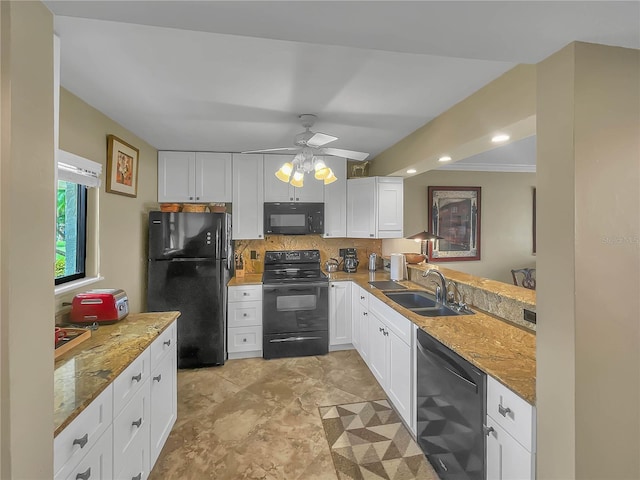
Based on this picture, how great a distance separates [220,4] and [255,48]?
67cm

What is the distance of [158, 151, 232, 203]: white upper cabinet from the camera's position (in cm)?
342

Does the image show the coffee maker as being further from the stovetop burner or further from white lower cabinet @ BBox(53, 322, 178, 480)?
white lower cabinet @ BBox(53, 322, 178, 480)

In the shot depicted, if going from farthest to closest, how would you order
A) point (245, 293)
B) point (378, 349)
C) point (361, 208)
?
point (361, 208) < point (245, 293) < point (378, 349)

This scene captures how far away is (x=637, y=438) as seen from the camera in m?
1.07

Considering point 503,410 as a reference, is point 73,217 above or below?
above

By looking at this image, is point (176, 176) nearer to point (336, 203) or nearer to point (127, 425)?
point (336, 203)

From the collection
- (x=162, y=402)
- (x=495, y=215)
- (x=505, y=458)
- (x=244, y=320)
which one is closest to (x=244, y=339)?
(x=244, y=320)

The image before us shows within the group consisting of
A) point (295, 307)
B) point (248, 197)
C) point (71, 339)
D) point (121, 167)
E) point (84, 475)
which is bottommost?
point (84, 475)

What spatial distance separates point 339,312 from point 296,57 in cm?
268

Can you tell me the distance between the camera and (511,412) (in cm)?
125

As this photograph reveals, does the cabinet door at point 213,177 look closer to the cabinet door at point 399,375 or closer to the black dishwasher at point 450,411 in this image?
the cabinet door at point 399,375

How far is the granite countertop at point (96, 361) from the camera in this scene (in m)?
1.08

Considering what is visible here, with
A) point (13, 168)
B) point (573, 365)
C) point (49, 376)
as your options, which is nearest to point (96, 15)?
point (13, 168)

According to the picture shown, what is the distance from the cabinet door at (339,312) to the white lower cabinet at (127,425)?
5.89ft
